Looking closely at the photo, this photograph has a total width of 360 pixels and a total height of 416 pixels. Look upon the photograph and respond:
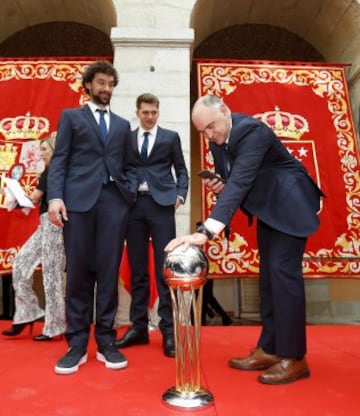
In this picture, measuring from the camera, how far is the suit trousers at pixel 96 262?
2.38 metres

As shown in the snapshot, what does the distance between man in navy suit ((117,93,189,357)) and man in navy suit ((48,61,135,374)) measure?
0.39 metres

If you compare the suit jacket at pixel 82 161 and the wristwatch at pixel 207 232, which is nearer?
the wristwatch at pixel 207 232

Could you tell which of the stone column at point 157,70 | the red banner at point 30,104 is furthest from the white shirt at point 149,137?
the red banner at point 30,104

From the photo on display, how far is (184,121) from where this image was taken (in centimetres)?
428

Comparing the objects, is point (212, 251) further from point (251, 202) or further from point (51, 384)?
point (51, 384)

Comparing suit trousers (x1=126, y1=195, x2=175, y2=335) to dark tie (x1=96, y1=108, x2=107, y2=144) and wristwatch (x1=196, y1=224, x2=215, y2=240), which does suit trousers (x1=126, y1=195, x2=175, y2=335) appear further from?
wristwatch (x1=196, y1=224, x2=215, y2=240)

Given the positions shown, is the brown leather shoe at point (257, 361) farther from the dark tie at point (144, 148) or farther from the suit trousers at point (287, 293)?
the dark tie at point (144, 148)

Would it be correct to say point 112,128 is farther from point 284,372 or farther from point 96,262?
point 284,372

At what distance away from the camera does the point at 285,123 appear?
15.5 feet

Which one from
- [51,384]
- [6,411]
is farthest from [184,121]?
[6,411]

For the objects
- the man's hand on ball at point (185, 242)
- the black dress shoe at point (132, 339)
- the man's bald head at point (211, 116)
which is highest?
the man's bald head at point (211, 116)

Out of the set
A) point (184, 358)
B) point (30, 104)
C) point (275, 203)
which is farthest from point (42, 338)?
point (30, 104)

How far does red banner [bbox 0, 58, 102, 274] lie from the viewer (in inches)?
180

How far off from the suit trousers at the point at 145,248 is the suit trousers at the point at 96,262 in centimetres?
42
